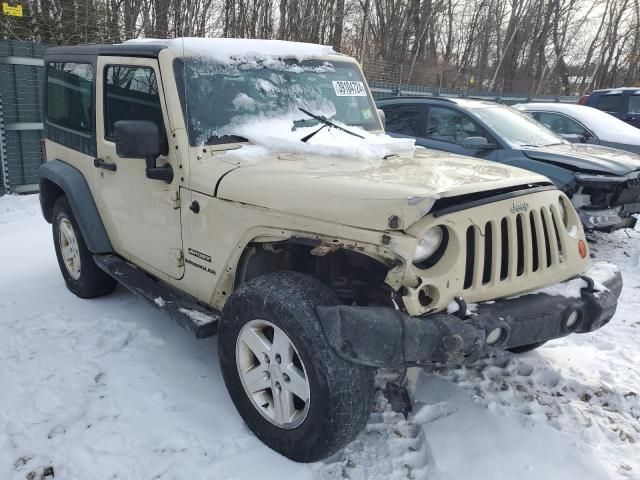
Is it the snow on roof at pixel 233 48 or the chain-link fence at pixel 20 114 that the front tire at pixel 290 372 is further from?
the chain-link fence at pixel 20 114

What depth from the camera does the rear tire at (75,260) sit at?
4488mm

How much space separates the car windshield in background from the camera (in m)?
3.28

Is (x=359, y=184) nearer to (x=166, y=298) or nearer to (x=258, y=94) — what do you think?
(x=258, y=94)

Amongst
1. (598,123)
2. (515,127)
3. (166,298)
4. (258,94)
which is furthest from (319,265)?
(598,123)

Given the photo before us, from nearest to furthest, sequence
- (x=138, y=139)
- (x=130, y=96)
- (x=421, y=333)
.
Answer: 1. (x=421, y=333)
2. (x=138, y=139)
3. (x=130, y=96)

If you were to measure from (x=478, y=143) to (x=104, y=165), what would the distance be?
4.26 metres

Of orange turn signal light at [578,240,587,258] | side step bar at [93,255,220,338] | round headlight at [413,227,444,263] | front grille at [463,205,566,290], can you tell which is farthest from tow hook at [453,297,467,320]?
side step bar at [93,255,220,338]

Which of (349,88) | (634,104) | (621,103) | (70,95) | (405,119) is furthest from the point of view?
(621,103)

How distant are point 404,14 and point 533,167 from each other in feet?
79.4

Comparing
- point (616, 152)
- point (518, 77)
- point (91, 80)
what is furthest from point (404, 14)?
point (91, 80)

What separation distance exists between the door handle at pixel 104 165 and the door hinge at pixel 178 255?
0.81 meters

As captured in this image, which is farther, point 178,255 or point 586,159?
point 586,159

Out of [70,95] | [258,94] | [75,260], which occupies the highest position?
[258,94]

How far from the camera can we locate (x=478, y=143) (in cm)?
643
